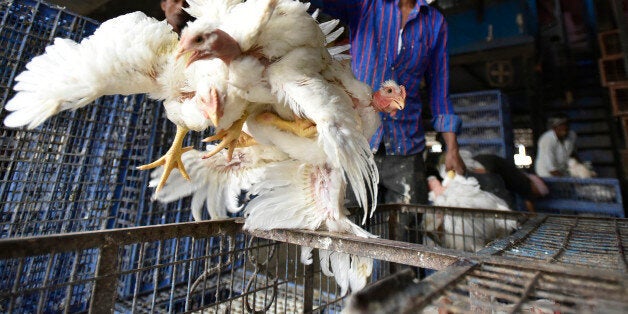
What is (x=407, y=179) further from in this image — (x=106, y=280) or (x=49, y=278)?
(x=49, y=278)

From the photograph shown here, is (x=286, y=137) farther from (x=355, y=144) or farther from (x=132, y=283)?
(x=132, y=283)

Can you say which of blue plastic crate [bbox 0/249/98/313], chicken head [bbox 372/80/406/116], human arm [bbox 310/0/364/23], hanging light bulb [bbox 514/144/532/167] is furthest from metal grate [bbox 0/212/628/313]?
hanging light bulb [bbox 514/144/532/167]

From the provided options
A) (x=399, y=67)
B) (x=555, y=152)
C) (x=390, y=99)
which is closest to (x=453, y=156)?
(x=399, y=67)

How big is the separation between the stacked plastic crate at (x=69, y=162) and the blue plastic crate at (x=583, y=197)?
3.34 metres

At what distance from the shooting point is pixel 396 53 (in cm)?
192

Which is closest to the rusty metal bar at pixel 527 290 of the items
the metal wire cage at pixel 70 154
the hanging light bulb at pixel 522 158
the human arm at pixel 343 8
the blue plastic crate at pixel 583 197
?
the human arm at pixel 343 8

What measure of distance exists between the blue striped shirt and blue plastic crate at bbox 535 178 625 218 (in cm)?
185

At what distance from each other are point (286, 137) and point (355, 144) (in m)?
0.36

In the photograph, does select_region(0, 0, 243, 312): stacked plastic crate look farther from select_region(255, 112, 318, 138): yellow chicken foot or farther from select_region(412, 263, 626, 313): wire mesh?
select_region(412, 263, 626, 313): wire mesh

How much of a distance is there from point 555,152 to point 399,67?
375cm

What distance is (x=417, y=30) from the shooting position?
1930 mm

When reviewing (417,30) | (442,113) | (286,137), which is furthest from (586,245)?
(417,30)

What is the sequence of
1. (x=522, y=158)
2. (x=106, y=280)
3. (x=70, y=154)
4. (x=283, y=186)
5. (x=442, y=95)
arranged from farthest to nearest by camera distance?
(x=522, y=158)
(x=442, y=95)
(x=70, y=154)
(x=283, y=186)
(x=106, y=280)

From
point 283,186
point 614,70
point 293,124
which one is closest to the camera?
point 293,124
